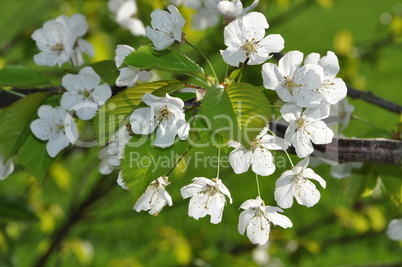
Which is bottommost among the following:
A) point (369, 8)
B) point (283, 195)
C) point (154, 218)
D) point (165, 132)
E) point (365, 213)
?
point (369, 8)

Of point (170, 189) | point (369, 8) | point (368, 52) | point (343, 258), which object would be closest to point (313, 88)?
point (368, 52)

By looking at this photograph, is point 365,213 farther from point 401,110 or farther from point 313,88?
point 313,88

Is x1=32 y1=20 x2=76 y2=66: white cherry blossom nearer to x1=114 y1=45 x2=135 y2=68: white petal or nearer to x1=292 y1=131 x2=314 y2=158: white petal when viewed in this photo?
x1=114 y1=45 x2=135 y2=68: white petal

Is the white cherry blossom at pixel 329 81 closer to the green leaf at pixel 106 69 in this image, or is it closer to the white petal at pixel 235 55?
the white petal at pixel 235 55

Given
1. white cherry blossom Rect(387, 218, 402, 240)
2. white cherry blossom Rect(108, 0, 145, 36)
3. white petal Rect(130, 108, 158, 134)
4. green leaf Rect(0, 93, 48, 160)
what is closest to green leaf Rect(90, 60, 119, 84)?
green leaf Rect(0, 93, 48, 160)

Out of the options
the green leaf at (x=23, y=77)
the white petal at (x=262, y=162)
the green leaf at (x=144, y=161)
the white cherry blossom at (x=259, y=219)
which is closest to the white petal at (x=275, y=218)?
the white cherry blossom at (x=259, y=219)

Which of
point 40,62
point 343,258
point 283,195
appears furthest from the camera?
point 343,258
